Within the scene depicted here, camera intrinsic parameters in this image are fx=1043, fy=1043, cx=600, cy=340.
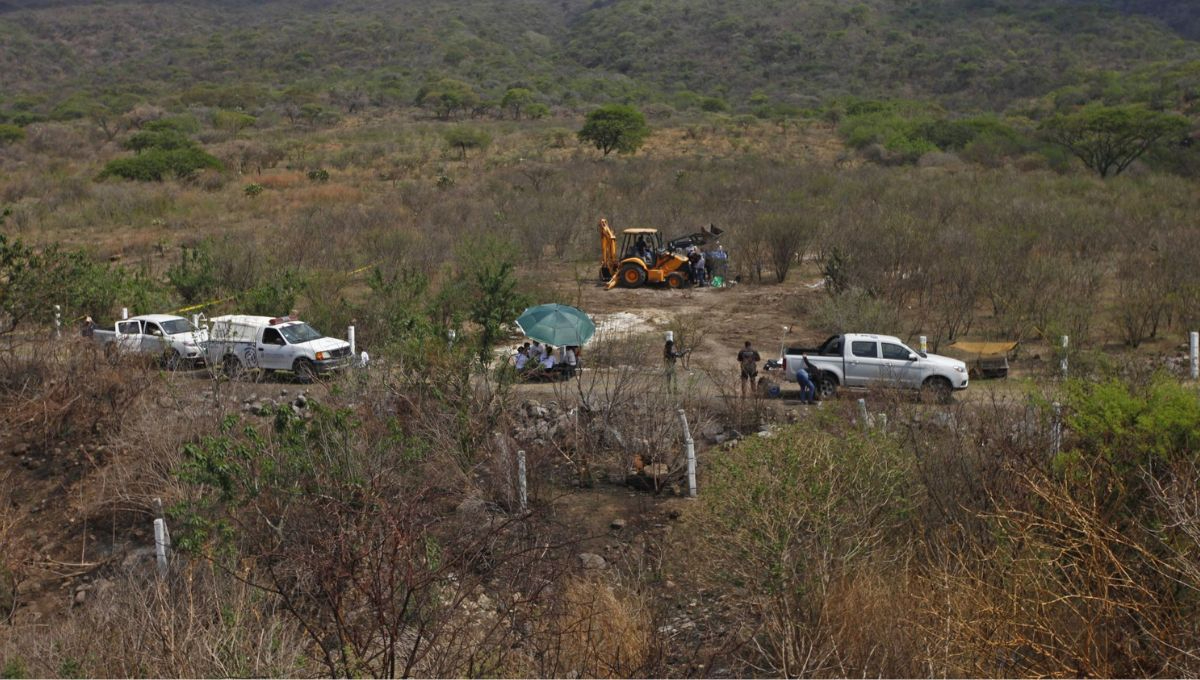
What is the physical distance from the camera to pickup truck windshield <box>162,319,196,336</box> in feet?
66.6

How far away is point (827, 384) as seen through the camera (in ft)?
57.8

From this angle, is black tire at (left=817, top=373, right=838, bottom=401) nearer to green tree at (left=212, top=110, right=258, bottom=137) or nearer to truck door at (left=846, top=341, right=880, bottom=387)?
truck door at (left=846, top=341, right=880, bottom=387)

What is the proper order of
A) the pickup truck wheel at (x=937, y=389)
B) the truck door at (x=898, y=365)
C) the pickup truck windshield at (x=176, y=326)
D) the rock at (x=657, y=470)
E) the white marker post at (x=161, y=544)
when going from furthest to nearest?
1. the pickup truck windshield at (x=176, y=326)
2. the truck door at (x=898, y=365)
3. the pickup truck wheel at (x=937, y=389)
4. the rock at (x=657, y=470)
5. the white marker post at (x=161, y=544)

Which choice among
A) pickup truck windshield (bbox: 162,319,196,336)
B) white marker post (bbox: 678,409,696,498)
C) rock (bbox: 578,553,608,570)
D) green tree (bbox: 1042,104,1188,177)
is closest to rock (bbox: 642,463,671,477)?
white marker post (bbox: 678,409,696,498)

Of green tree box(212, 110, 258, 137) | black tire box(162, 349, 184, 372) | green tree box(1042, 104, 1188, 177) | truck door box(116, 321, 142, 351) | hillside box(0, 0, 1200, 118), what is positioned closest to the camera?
truck door box(116, 321, 142, 351)

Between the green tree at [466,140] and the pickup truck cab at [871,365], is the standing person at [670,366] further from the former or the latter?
the green tree at [466,140]

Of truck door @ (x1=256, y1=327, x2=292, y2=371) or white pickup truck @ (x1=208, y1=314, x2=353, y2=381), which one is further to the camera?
truck door @ (x1=256, y1=327, x2=292, y2=371)

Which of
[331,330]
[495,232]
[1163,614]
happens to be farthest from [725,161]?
[1163,614]

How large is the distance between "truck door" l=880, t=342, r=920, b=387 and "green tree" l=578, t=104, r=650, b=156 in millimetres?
39489

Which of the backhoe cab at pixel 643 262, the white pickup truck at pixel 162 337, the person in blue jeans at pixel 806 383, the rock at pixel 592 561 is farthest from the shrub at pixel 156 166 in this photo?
the rock at pixel 592 561

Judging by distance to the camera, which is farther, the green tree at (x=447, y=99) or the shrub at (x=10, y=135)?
the green tree at (x=447, y=99)

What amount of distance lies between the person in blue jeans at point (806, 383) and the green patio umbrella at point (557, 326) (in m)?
3.73

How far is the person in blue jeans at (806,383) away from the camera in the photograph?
17125mm

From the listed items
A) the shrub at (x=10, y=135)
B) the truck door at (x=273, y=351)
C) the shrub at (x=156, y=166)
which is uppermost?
the truck door at (x=273, y=351)
